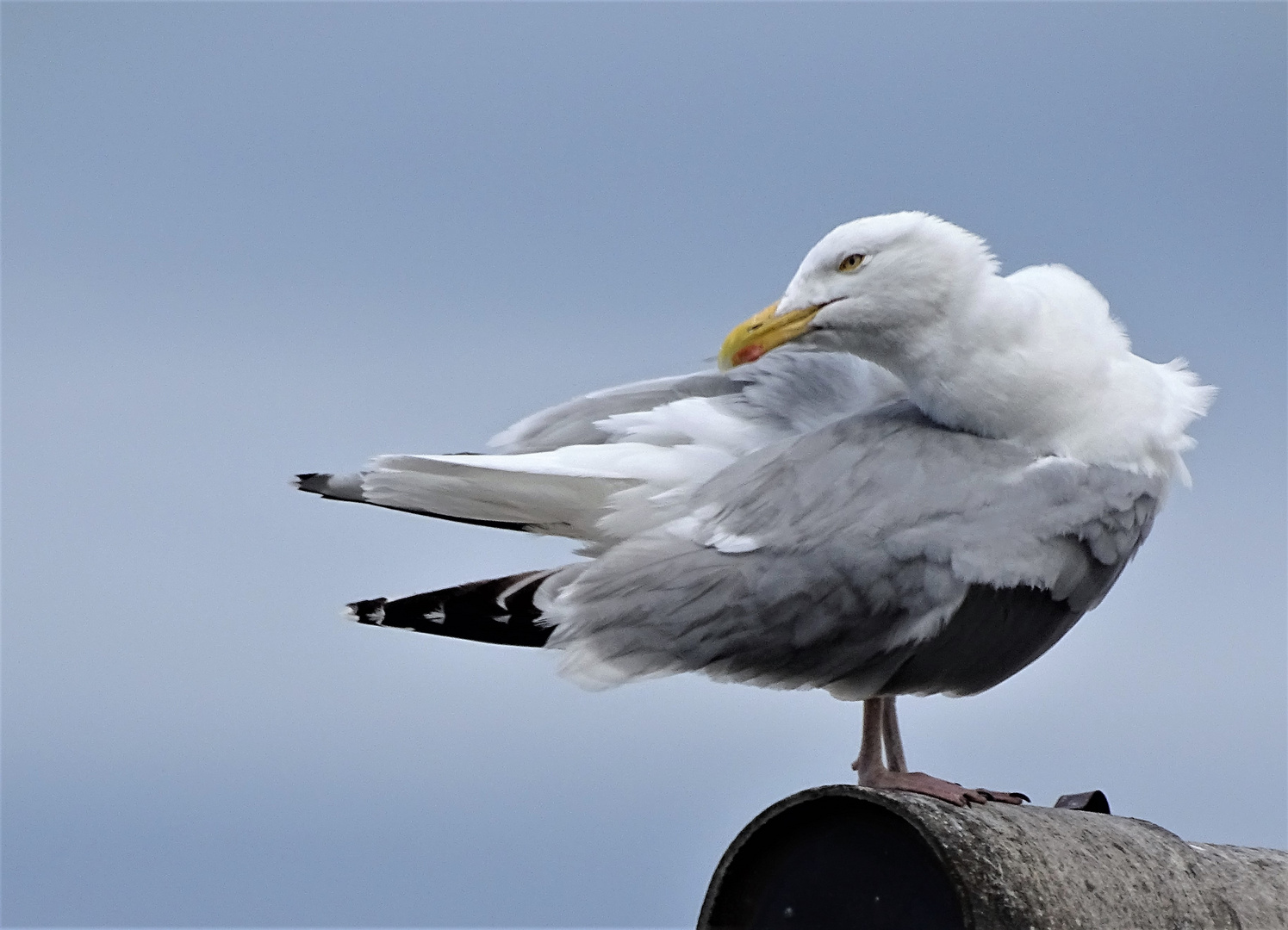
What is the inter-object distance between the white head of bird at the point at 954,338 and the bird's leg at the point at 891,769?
0.86 meters

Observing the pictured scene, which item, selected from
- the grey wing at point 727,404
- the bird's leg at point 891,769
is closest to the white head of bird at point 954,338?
the grey wing at point 727,404

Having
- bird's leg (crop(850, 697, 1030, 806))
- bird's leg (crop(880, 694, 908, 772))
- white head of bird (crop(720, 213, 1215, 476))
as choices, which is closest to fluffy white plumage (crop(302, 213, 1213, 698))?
white head of bird (crop(720, 213, 1215, 476))

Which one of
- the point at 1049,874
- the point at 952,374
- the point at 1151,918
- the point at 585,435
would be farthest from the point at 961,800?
the point at 585,435

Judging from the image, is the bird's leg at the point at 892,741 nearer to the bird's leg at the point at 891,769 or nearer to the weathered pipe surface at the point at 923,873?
the bird's leg at the point at 891,769

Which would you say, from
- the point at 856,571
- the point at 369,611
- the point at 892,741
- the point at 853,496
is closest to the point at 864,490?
the point at 853,496

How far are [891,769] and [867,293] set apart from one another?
1.44 meters

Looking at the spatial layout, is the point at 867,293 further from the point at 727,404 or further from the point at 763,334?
the point at 727,404

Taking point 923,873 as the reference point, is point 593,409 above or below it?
above

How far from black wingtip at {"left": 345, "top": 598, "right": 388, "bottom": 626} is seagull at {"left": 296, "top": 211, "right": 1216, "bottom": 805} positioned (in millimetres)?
16

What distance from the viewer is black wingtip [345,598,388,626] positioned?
3980 mm

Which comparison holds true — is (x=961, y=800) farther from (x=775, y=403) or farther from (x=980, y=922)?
(x=775, y=403)

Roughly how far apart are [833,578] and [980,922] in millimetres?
798

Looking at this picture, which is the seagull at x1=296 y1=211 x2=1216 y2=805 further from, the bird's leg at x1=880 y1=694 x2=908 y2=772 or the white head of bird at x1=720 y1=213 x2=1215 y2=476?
the bird's leg at x1=880 y1=694 x2=908 y2=772

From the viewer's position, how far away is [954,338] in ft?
12.6
